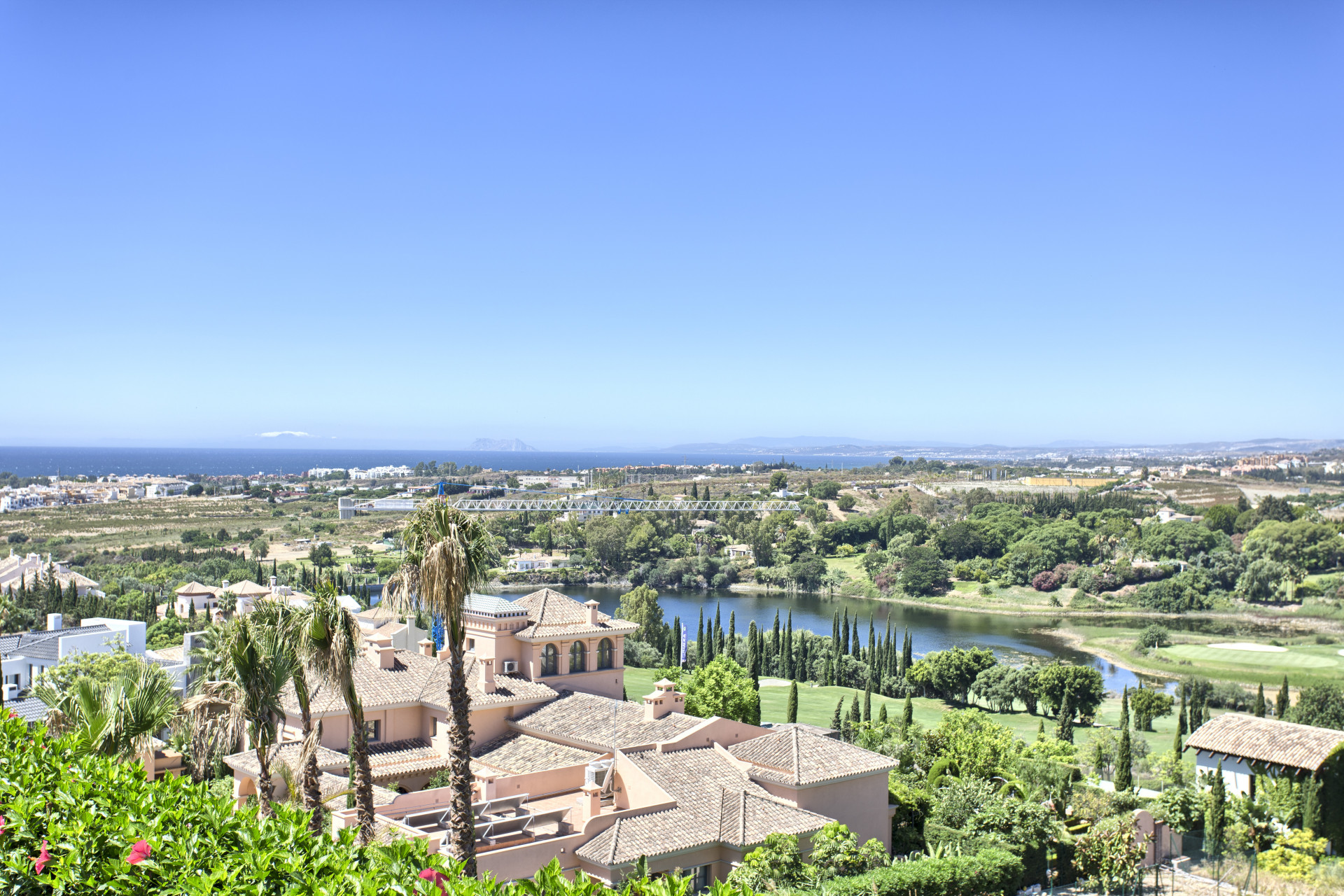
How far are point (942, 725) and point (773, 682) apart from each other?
2348cm

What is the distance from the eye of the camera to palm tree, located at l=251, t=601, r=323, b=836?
1374cm

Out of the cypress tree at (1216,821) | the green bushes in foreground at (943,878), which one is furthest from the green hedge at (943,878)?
the cypress tree at (1216,821)

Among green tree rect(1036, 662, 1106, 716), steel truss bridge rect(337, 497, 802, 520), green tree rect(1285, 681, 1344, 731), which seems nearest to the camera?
green tree rect(1285, 681, 1344, 731)

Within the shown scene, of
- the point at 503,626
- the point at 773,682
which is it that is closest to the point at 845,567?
the point at 773,682

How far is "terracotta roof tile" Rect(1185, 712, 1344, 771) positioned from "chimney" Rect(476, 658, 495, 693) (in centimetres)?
2051

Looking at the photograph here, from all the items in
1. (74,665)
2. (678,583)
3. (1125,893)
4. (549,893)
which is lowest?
(678,583)


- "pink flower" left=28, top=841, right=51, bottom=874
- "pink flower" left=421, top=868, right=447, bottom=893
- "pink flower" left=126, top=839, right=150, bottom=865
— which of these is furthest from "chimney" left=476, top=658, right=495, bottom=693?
"pink flower" left=126, top=839, right=150, bottom=865

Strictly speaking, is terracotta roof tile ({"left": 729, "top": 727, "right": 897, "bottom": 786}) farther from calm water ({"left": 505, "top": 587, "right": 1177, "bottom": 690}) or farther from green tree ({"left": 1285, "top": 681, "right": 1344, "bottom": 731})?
calm water ({"left": 505, "top": 587, "right": 1177, "bottom": 690})

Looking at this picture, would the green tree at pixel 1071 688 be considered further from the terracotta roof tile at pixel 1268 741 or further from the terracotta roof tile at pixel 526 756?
the terracotta roof tile at pixel 526 756

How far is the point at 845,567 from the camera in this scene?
111625mm

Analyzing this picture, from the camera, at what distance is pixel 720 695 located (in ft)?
100

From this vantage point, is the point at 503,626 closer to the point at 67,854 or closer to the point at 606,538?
the point at 67,854

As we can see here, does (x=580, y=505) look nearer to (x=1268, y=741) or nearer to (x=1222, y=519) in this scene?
(x=1222, y=519)

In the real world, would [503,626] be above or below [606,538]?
above
